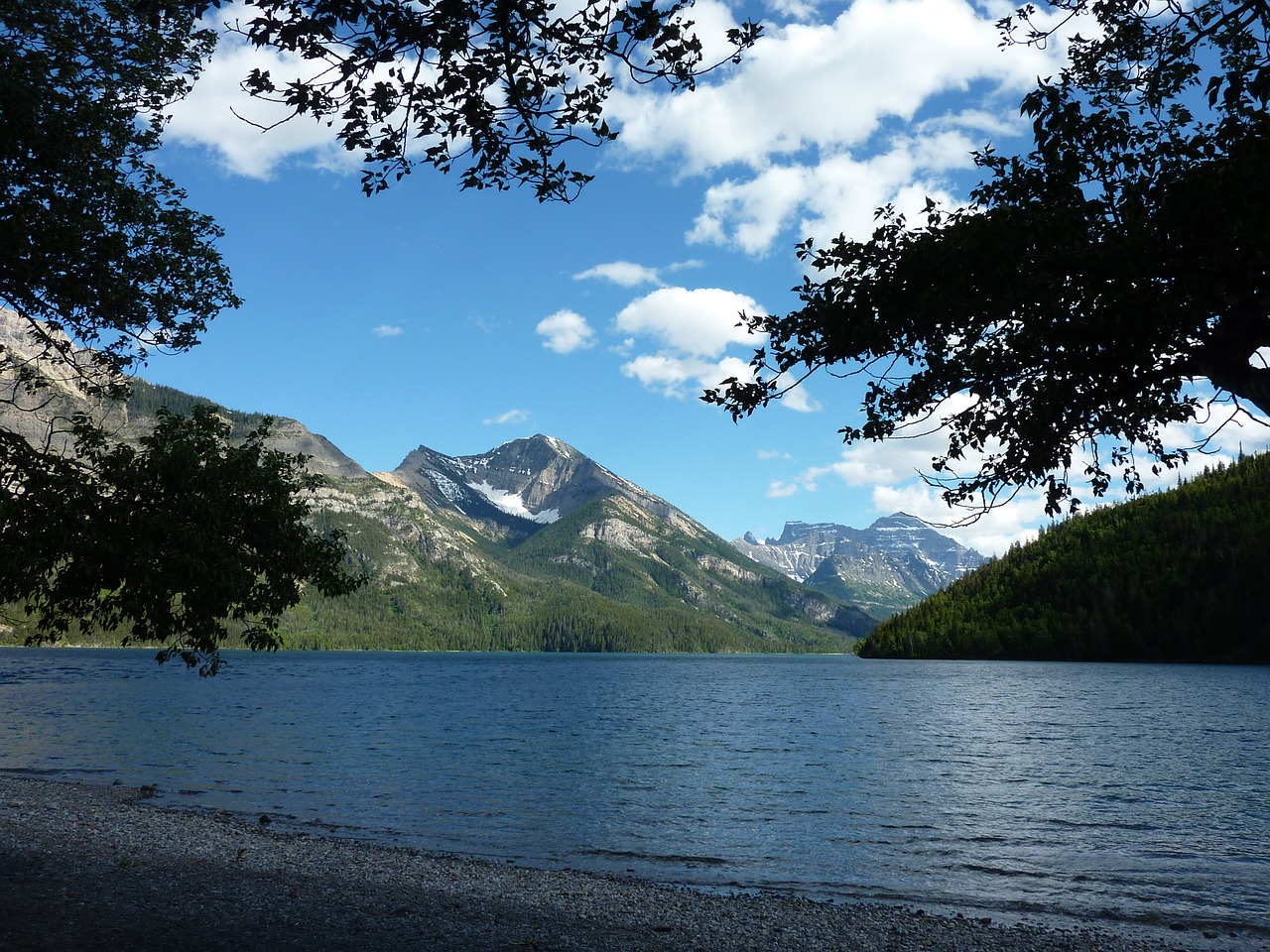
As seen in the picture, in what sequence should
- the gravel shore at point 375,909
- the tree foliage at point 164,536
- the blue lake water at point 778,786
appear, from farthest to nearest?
the blue lake water at point 778,786
the tree foliage at point 164,536
the gravel shore at point 375,909

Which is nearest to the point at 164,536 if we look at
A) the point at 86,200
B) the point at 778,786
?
the point at 86,200

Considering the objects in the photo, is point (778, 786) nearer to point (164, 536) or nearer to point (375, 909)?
point (375, 909)

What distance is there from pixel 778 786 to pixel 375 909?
32002mm

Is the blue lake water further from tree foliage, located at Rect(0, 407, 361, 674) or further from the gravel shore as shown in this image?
tree foliage, located at Rect(0, 407, 361, 674)

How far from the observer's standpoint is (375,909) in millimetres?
17922

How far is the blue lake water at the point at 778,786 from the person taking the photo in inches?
1078

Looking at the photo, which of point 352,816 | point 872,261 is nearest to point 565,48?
point 872,261

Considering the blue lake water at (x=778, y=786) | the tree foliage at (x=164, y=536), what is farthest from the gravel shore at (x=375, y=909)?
the tree foliage at (x=164, y=536)

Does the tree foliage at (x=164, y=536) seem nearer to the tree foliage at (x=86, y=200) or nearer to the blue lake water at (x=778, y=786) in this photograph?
the tree foliage at (x=86, y=200)

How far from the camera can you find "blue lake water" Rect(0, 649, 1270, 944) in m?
27.4

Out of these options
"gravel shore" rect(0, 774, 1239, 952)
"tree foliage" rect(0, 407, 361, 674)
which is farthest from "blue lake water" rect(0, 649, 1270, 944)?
"tree foliage" rect(0, 407, 361, 674)

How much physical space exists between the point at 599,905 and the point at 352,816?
19.6 m

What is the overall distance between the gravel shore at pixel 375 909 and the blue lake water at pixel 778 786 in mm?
4027

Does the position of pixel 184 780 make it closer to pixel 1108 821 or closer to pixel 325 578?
pixel 325 578
